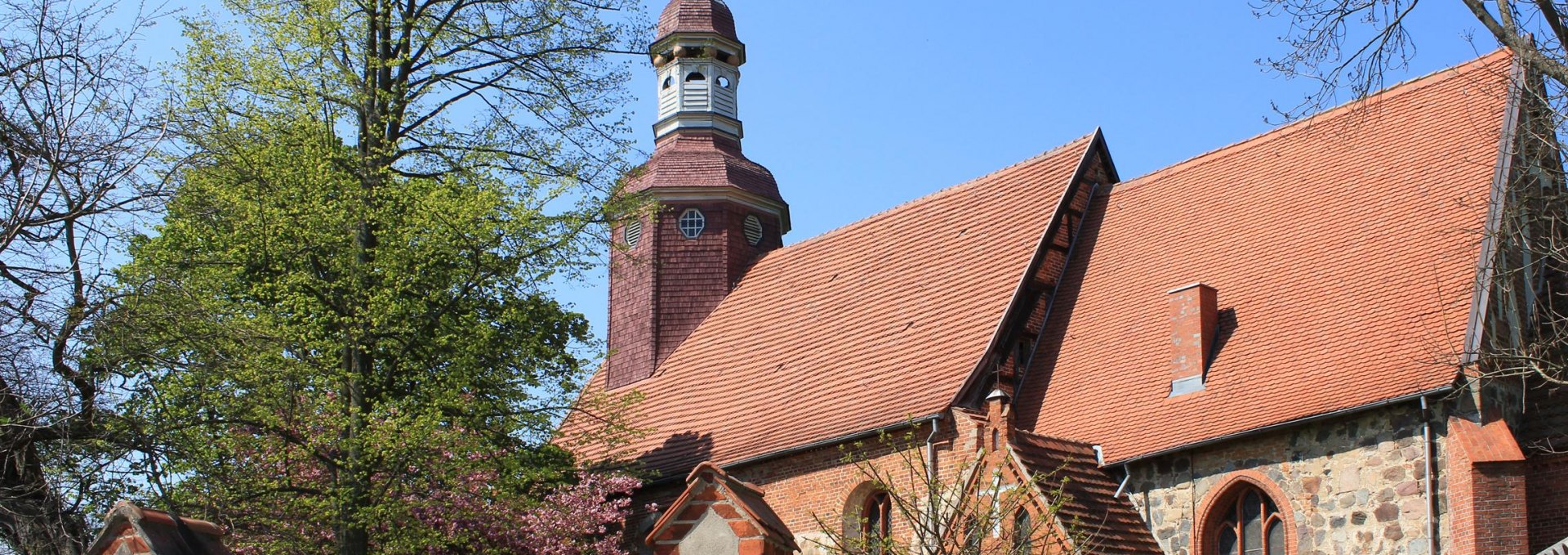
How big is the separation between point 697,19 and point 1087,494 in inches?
545

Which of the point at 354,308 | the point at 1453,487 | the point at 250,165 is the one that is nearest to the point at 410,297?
the point at 354,308

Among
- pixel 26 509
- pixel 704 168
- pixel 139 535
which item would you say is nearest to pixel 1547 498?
pixel 139 535

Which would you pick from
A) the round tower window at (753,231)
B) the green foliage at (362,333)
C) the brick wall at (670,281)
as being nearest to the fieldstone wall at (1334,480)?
the green foliage at (362,333)

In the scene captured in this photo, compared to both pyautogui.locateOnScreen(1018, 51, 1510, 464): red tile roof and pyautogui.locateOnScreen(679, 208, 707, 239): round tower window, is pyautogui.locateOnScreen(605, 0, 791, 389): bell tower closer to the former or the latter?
pyautogui.locateOnScreen(679, 208, 707, 239): round tower window

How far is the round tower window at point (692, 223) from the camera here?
24.8 m

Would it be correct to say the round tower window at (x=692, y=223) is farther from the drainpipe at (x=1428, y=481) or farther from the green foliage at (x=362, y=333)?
the drainpipe at (x=1428, y=481)

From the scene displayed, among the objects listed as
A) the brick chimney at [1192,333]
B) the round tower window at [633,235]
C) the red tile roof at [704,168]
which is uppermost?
the red tile roof at [704,168]

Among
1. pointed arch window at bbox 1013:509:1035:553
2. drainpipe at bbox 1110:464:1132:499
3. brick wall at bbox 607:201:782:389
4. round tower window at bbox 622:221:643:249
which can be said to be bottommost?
pointed arch window at bbox 1013:509:1035:553

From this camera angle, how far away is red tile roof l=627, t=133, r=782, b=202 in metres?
24.9

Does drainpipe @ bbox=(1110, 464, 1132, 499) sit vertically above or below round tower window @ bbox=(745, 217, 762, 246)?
below

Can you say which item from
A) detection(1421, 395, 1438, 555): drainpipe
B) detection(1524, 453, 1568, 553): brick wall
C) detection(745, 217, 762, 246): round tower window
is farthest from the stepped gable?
detection(745, 217, 762, 246): round tower window

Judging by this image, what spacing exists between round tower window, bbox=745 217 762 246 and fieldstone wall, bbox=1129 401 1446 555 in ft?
35.9

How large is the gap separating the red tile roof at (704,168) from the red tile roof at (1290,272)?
7.16 metres

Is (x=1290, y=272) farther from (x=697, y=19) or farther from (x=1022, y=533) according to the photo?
(x=697, y=19)
